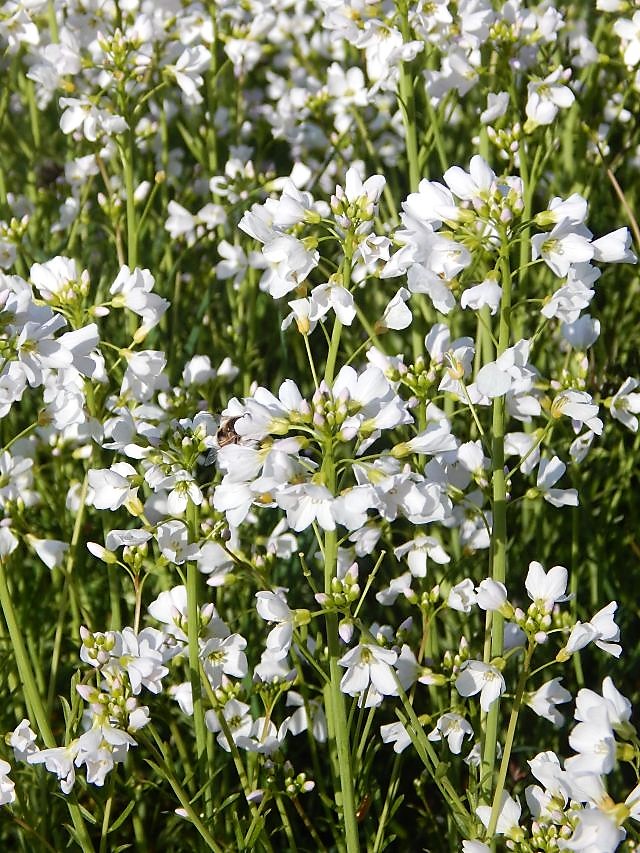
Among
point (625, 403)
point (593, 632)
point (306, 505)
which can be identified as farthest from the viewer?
point (625, 403)

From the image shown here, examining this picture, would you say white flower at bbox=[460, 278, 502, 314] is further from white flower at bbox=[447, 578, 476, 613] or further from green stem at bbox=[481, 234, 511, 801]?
white flower at bbox=[447, 578, 476, 613]

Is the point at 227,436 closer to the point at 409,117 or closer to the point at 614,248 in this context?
the point at 614,248

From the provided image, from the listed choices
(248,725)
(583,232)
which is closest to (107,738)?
(248,725)

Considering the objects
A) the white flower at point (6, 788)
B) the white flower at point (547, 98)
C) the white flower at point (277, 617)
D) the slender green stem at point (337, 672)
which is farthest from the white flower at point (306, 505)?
the white flower at point (547, 98)

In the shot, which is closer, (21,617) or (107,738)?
(107,738)

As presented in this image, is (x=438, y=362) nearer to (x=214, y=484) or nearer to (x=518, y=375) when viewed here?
(x=518, y=375)

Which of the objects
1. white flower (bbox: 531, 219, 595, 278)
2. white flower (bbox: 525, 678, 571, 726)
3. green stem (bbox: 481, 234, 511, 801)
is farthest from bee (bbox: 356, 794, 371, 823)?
white flower (bbox: 531, 219, 595, 278)

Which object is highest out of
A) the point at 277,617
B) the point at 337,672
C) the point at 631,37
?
the point at 631,37

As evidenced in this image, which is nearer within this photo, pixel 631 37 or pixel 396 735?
pixel 396 735

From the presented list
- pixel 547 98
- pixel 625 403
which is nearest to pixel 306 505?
pixel 625 403
